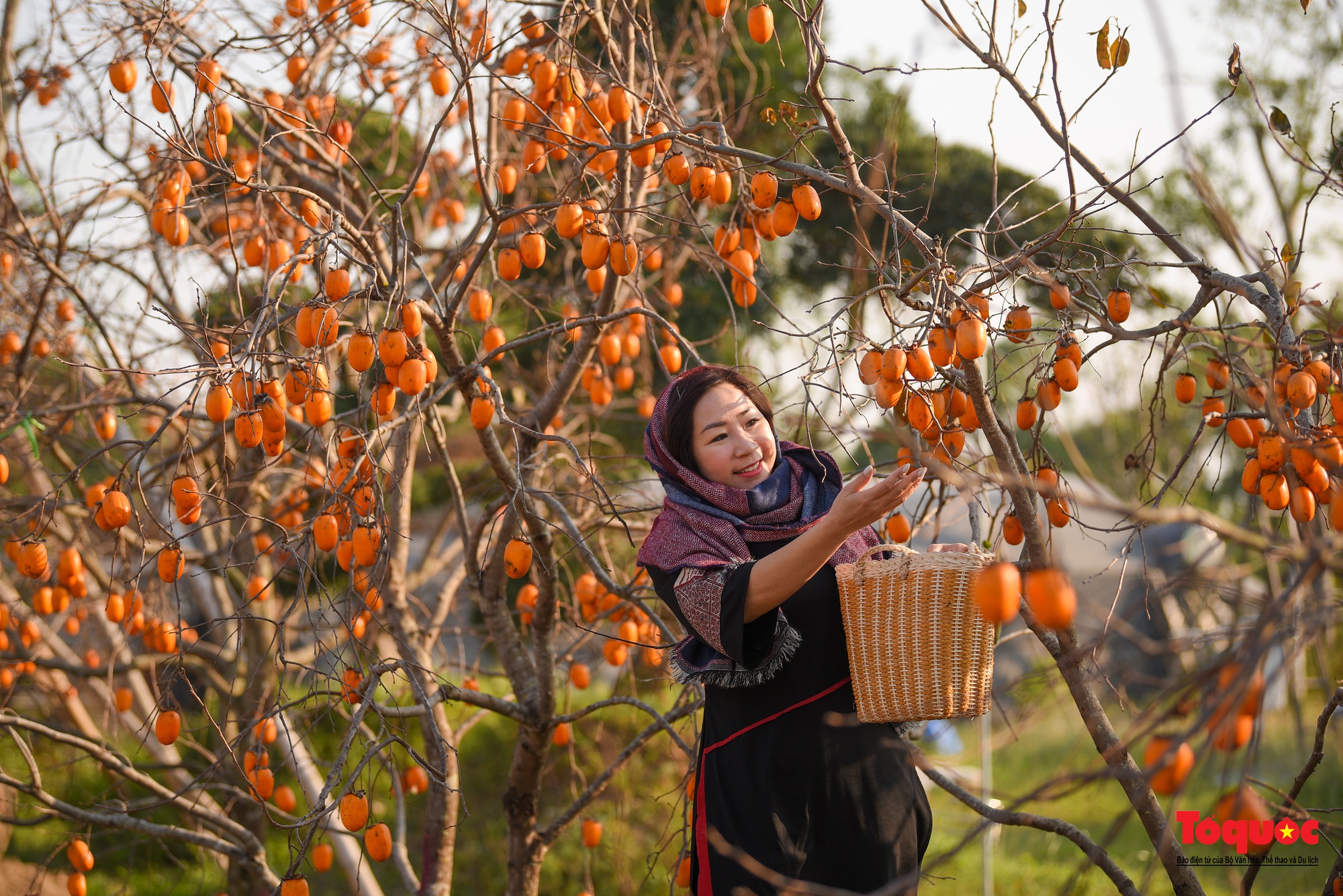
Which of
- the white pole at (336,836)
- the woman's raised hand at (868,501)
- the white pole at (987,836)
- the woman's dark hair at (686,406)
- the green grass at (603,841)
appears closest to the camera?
the woman's raised hand at (868,501)

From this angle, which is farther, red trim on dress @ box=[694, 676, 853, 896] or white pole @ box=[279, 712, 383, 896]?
white pole @ box=[279, 712, 383, 896]

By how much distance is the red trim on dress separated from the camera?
166cm

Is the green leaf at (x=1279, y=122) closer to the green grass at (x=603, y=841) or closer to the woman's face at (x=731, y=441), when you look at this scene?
the woman's face at (x=731, y=441)

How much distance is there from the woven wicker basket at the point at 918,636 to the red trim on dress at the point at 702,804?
0.14 metres

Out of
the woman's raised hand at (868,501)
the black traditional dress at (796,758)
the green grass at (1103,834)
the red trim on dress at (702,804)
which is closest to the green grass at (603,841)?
the green grass at (1103,834)

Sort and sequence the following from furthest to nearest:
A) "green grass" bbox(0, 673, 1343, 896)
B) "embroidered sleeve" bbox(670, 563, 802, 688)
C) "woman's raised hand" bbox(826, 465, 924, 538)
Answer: "green grass" bbox(0, 673, 1343, 896) < "embroidered sleeve" bbox(670, 563, 802, 688) < "woman's raised hand" bbox(826, 465, 924, 538)

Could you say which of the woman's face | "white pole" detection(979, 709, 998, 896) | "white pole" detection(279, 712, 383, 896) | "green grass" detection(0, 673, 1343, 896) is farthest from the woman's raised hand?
"green grass" detection(0, 673, 1343, 896)

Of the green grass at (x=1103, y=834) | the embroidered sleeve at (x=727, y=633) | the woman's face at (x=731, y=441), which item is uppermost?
the woman's face at (x=731, y=441)

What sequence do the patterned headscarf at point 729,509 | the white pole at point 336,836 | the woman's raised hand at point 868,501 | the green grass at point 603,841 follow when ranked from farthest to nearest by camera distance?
the green grass at point 603,841, the white pole at point 336,836, the patterned headscarf at point 729,509, the woman's raised hand at point 868,501

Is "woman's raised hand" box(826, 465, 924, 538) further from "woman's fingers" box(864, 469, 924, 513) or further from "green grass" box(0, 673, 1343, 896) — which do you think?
"green grass" box(0, 673, 1343, 896)

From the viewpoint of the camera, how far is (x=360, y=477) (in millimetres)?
1985

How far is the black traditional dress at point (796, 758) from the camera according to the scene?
160 cm

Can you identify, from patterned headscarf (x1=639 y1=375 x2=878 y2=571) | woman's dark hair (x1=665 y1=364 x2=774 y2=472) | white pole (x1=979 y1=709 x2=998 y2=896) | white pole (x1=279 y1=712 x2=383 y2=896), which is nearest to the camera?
patterned headscarf (x1=639 y1=375 x2=878 y2=571)

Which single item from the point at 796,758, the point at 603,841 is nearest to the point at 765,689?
the point at 796,758
